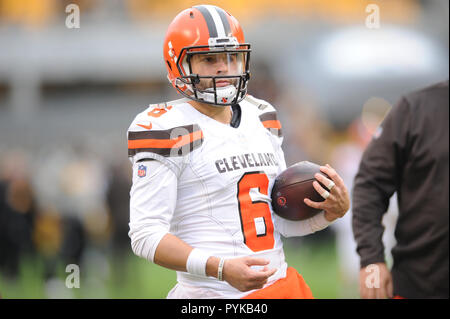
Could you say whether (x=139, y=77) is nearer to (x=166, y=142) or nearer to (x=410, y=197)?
(x=410, y=197)

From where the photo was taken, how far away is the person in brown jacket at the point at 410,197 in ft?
10.7

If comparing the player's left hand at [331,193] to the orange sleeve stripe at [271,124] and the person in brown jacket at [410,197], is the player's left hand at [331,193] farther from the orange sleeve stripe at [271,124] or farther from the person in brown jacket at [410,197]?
the person in brown jacket at [410,197]

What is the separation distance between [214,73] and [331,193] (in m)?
0.65

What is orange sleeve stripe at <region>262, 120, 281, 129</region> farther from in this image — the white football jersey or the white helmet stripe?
the white helmet stripe

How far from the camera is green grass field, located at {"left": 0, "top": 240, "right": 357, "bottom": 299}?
319 inches

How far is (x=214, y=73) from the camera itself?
9.32 ft

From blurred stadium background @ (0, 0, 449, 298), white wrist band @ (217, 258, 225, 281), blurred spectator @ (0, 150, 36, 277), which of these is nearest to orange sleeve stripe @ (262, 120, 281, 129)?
white wrist band @ (217, 258, 225, 281)

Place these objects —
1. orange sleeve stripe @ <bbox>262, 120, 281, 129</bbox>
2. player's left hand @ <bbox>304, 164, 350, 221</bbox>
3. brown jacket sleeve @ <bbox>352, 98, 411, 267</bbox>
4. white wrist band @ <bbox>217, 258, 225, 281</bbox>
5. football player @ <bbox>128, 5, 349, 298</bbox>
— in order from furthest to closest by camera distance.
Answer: brown jacket sleeve @ <bbox>352, 98, 411, 267</bbox> < orange sleeve stripe @ <bbox>262, 120, 281, 129</bbox> < player's left hand @ <bbox>304, 164, 350, 221</bbox> < football player @ <bbox>128, 5, 349, 298</bbox> < white wrist band @ <bbox>217, 258, 225, 281</bbox>

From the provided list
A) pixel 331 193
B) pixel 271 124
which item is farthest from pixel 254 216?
pixel 271 124

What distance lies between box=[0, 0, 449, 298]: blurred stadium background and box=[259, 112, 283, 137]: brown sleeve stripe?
24.8 ft

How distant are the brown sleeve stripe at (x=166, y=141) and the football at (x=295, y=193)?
1.24 ft

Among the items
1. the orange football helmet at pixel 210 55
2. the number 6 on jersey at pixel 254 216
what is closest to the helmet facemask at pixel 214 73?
the orange football helmet at pixel 210 55

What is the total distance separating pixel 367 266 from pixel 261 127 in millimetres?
888
